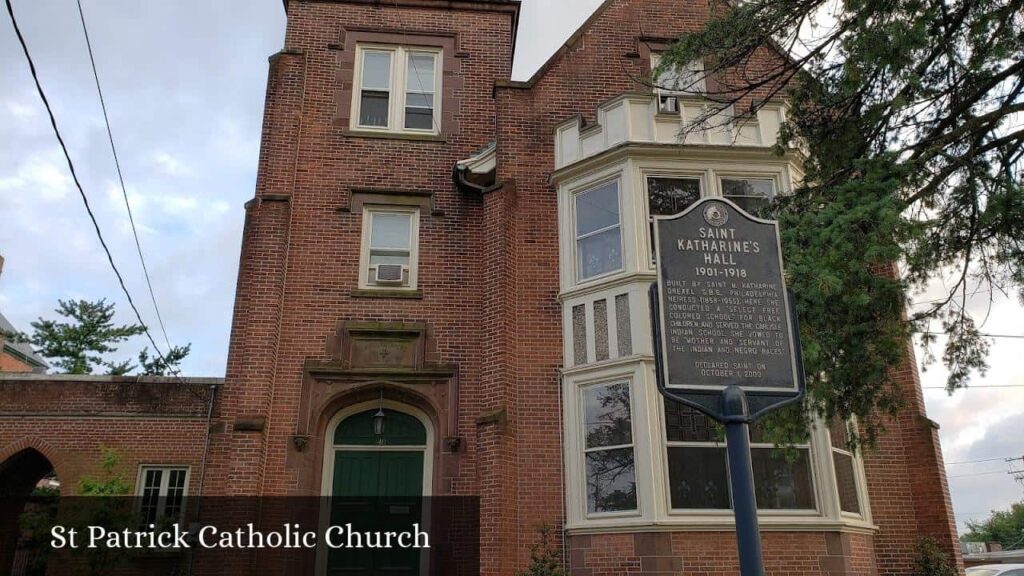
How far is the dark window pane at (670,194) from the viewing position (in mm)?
12320

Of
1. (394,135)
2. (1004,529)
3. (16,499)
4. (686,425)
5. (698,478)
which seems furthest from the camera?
(1004,529)

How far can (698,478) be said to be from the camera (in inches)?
422

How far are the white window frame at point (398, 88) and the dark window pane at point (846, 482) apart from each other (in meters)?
8.87

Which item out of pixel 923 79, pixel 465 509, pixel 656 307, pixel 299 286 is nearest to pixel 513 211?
pixel 299 286

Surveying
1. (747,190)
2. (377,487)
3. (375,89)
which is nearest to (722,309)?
(747,190)

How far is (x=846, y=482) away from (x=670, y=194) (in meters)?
4.96

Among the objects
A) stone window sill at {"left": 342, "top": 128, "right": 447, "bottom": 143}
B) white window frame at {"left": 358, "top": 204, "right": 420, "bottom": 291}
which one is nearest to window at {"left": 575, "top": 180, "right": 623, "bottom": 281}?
white window frame at {"left": 358, "top": 204, "right": 420, "bottom": 291}

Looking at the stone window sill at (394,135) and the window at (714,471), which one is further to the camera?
the stone window sill at (394,135)

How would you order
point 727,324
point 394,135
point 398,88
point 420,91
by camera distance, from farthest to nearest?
point 420,91, point 398,88, point 394,135, point 727,324

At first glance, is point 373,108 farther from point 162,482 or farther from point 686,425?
point 686,425

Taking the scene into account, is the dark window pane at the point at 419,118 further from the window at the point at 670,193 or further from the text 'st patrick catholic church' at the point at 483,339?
the window at the point at 670,193

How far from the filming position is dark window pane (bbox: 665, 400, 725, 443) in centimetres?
1092

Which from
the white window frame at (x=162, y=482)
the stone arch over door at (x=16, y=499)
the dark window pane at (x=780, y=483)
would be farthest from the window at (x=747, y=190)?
the stone arch over door at (x=16, y=499)

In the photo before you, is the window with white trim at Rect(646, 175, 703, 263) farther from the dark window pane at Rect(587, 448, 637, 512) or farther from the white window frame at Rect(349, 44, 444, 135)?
the white window frame at Rect(349, 44, 444, 135)
